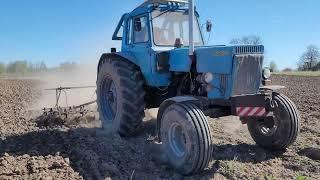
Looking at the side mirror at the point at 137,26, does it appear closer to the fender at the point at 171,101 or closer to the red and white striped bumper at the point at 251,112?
the fender at the point at 171,101

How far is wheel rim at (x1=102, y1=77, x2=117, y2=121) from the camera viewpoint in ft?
31.5

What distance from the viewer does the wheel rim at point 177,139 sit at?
6859mm

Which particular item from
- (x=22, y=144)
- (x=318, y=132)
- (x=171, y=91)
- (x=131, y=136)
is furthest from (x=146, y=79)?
(x=318, y=132)

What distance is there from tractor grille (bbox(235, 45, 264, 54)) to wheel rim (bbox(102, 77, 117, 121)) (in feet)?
11.5

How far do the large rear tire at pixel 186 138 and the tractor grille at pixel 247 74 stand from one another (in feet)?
2.76

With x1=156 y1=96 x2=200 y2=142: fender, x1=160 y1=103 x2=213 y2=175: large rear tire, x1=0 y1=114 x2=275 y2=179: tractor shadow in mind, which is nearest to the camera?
x1=160 y1=103 x2=213 y2=175: large rear tire

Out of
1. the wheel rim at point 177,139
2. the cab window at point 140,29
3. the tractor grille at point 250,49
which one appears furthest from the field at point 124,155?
the cab window at point 140,29

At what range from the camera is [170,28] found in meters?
8.66

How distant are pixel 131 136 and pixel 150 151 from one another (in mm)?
1147

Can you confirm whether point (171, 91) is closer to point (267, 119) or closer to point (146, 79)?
point (146, 79)

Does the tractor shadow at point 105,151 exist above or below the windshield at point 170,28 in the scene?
below

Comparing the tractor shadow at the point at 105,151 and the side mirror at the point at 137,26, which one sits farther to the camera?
the side mirror at the point at 137,26

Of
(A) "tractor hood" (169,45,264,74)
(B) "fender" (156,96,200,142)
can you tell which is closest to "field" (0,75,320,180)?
(B) "fender" (156,96,200,142)

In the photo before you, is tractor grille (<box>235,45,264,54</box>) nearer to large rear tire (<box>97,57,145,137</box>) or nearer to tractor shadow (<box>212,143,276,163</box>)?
tractor shadow (<box>212,143,276,163</box>)
